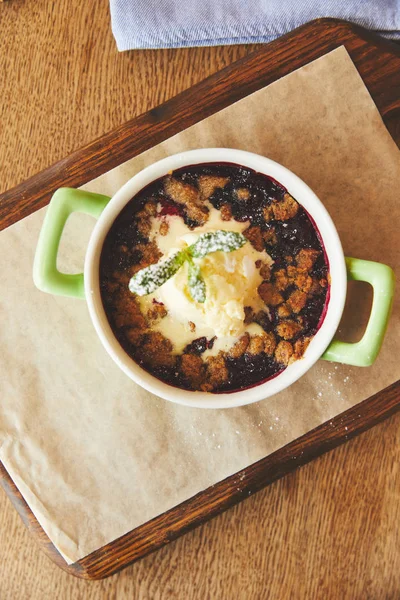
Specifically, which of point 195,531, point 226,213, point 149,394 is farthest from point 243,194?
point 195,531

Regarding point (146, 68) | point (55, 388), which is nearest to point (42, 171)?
point (146, 68)

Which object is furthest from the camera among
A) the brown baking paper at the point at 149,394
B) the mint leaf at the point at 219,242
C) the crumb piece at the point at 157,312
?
the brown baking paper at the point at 149,394

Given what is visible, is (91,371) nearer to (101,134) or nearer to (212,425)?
(212,425)

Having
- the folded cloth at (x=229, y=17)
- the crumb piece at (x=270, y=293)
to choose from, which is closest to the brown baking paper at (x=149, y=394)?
the folded cloth at (x=229, y=17)

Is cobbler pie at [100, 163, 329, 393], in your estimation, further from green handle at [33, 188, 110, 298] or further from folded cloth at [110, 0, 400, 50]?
folded cloth at [110, 0, 400, 50]

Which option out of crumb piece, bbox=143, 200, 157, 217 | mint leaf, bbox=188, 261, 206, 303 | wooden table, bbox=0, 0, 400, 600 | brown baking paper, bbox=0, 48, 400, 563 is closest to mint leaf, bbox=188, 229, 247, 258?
mint leaf, bbox=188, 261, 206, 303

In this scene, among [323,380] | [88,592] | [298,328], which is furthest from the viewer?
[88,592]

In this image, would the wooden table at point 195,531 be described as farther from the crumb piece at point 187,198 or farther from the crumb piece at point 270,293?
the crumb piece at point 270,293
